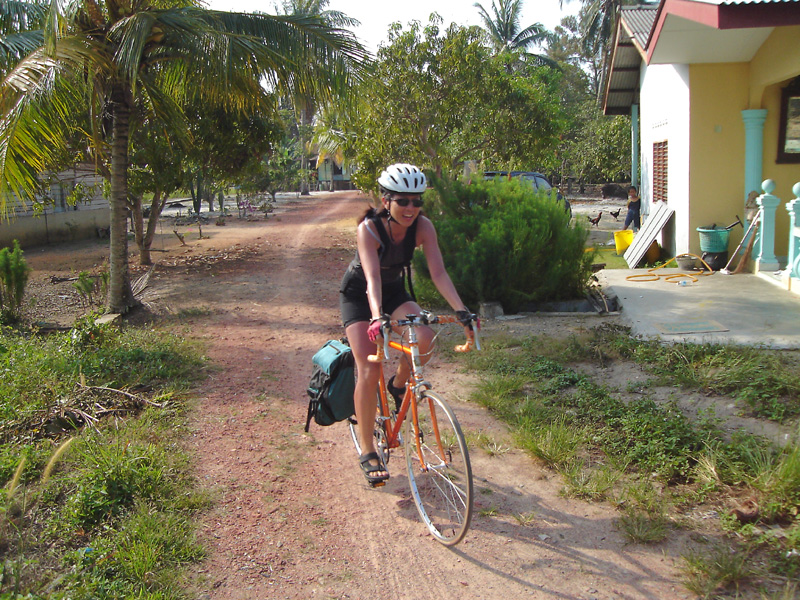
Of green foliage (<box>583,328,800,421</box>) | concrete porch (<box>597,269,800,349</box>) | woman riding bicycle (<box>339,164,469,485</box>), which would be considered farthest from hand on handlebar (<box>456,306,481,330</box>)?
concrete porch (<box>597,269,800,349</box>)

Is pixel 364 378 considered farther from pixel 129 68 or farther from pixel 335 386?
pixel 129 68

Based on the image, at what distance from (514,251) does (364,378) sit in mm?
4647

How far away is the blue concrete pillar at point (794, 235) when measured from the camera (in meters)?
7.68

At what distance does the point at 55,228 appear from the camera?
776 inches

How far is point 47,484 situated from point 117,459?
43cm

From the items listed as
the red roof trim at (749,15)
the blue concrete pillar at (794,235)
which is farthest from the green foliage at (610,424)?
the red roof trim at (749,15)

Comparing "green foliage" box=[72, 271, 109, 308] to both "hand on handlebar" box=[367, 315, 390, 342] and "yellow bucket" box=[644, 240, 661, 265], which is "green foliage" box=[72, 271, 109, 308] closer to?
"hand on handlebar" box=[367, 315, 390, 342]

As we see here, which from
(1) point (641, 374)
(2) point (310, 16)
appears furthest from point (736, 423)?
(2) point (310, 16)

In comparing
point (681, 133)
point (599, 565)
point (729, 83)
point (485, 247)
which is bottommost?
point (599, 565)

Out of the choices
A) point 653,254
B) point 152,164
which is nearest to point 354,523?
point 653,254

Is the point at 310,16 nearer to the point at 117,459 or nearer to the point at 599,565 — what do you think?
the point at 117,459

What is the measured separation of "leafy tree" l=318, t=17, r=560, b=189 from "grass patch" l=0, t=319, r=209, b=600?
923cm

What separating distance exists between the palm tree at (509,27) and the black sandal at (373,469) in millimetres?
41466

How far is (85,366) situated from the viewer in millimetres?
5867
